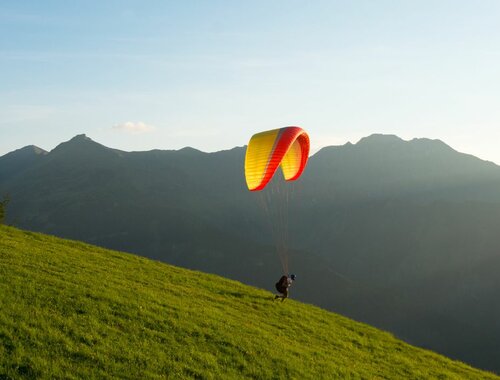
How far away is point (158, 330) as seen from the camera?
15.5 metres

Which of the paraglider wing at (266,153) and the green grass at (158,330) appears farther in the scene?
the paraglider wing at (266,153)

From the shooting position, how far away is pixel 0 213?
34.6 metres

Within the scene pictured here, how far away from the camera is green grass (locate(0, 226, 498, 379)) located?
12.5m

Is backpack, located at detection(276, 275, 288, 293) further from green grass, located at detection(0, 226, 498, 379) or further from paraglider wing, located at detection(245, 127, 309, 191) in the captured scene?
paraglider wing, located at detection(245, 127, 309, 191)

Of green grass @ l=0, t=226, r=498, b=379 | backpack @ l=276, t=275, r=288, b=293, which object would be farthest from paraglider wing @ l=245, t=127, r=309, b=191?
green grass @ l=0, t=226, r=498, b=379

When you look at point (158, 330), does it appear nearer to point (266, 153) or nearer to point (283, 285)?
point (283, 285)

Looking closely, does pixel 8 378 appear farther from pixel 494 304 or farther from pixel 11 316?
pixel 494 304

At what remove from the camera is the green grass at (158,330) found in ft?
41.1

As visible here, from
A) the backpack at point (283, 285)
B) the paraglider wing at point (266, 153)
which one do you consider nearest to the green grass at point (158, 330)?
the backpack at point (283, 285)

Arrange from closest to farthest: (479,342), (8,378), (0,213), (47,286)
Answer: (8,378) < (47,286) < (0,213) < (479,342)

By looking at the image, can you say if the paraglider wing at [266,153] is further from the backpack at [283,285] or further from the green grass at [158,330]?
the green grass at [158,330]

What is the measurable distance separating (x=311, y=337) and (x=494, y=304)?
166932 millimetres

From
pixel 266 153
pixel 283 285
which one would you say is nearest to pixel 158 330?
pixel 283 285

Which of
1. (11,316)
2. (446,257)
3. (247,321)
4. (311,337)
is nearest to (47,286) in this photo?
(11,316)
